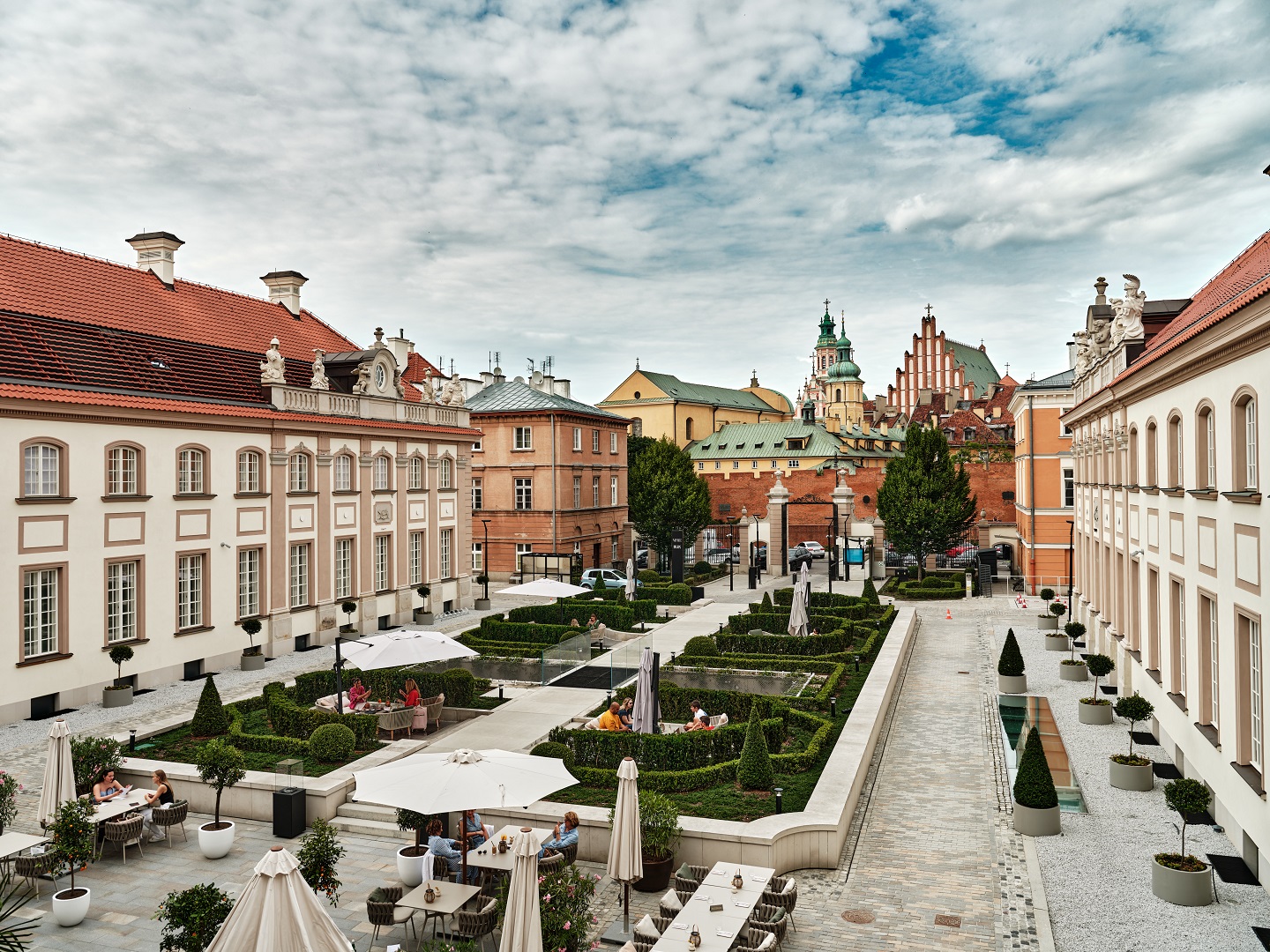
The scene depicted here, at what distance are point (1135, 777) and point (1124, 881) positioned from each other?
14.4 ft

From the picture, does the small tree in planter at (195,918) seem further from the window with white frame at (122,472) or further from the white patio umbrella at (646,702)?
the window with white frame at (122,472)

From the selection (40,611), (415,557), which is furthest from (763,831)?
(415,557)

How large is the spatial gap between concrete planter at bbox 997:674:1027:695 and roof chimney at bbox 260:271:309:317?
2890cm

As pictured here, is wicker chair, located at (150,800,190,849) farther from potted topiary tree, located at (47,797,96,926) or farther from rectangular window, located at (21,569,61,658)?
rectangular window, located at (21,569,61,658)

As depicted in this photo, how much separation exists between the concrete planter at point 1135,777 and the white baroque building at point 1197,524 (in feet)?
2.25

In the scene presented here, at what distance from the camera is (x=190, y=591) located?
2517cm

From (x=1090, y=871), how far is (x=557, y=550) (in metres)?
38.5

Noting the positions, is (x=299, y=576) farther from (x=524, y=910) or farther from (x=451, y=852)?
(x=524, y=910)

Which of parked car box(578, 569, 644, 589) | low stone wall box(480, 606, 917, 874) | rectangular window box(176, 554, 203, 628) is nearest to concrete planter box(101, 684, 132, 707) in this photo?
rectangular window box(176, 554, 203, 628)

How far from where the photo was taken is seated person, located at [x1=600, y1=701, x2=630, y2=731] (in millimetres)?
17625

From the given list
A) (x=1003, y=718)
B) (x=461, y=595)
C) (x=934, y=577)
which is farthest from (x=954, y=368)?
(x=1003, y=718)

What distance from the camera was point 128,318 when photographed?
26328 mm

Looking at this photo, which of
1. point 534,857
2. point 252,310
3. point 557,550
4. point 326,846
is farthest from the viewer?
point 557,550

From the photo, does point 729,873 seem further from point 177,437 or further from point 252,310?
point 252,310
